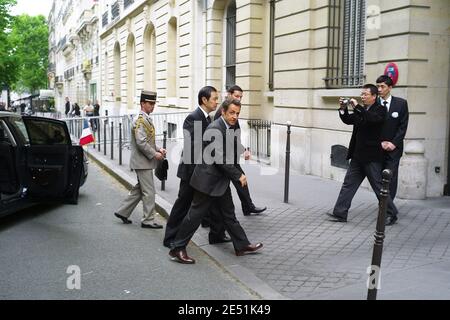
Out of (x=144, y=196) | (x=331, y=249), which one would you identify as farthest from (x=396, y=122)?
(x=144, y=196)

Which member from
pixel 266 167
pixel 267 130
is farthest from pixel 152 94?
pixel 267 130

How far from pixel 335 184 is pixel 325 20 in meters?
3.35

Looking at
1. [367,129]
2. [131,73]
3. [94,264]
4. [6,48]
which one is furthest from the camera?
[6,48]

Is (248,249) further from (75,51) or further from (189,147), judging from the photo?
(75,51)

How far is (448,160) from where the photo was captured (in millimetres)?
9328

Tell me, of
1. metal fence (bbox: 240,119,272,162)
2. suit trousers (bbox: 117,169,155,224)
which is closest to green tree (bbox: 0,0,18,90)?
metal fence (bbox: 240,119,272,162)

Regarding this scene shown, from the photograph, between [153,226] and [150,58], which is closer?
[153,226]

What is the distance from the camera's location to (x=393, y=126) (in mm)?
7527

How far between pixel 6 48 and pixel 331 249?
3662cm

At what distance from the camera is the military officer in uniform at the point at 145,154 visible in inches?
286

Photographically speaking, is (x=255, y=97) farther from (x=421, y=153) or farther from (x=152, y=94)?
(x=152, y=94)

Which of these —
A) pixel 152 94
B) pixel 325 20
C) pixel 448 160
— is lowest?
pixel 448 160

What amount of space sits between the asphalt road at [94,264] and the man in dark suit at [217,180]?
0.36 metres

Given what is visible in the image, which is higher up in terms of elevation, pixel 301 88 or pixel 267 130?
pixel 301 88
